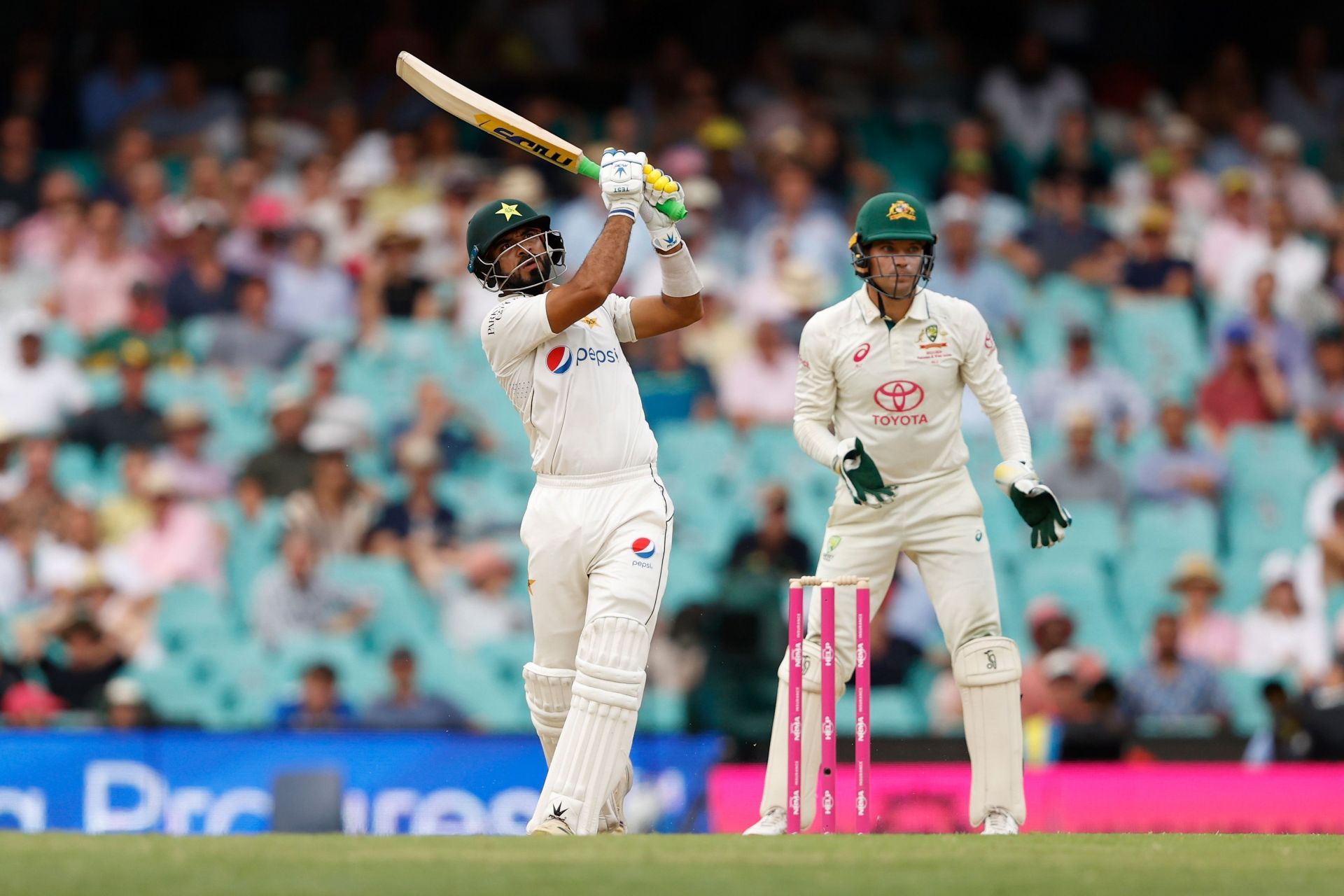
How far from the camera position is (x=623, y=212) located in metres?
6.48

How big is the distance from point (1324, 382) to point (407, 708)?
20.5ft

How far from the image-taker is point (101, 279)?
1337cm

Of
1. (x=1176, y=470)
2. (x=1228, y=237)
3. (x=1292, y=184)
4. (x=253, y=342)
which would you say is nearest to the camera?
(x=1176, y=470)

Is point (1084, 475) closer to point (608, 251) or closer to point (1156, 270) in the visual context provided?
point (1156, 270)

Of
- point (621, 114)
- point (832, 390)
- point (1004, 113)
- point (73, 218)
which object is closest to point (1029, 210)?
point (1004, 113)

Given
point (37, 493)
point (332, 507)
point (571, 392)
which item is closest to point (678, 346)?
point (332, 507)

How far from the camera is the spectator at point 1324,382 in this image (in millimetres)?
12484

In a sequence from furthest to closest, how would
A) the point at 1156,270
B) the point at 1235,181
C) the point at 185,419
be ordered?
the point at 1235,181 → the point at 1156,270 → the point at 185,419

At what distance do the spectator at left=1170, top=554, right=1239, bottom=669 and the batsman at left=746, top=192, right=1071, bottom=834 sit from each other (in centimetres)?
427

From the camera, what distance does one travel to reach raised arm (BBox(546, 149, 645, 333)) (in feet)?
20.8

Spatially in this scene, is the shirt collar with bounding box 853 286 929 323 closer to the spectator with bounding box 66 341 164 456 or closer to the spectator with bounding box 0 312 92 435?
the spectator with bounding box 66 341 164 456

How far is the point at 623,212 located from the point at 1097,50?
1000 cm

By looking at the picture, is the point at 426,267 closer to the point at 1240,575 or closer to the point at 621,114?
the point at 621,114

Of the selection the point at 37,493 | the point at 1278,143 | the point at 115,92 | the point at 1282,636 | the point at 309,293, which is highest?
the point at 115,92
